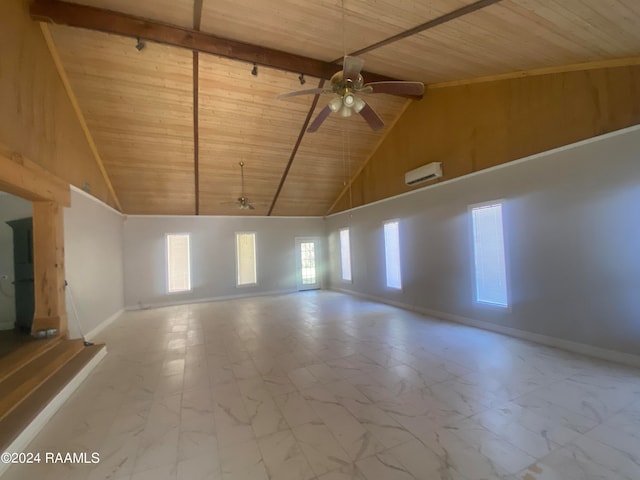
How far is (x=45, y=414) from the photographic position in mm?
2375

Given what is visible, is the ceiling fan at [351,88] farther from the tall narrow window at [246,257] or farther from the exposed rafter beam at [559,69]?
the tall narrow window at [246,257]

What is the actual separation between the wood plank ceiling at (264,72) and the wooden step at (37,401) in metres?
3.98

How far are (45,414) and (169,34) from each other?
4404mm

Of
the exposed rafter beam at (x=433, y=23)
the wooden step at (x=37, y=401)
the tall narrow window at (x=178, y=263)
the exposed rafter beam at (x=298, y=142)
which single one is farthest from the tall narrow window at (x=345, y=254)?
the wooden step at (x=37, y=401)

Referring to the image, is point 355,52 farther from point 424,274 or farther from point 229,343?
point 229,343

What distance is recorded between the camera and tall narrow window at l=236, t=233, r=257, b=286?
8.62 metres

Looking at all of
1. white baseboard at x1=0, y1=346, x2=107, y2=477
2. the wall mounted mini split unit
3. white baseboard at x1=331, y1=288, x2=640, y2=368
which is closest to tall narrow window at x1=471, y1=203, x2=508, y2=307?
white baseboard at x1=331, y1=288, x2=640, y2=368

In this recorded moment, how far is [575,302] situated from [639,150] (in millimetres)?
1828

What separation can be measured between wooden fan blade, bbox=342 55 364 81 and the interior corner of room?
0.02 meters

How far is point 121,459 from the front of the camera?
6.23 ft

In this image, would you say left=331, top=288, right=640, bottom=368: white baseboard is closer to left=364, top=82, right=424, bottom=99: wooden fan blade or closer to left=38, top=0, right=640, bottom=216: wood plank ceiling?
left=38, top=0, right=640, bottom=216: wood plank ceiling

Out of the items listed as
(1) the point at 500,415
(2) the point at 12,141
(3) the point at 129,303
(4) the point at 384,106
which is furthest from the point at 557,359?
(3) the point at 129,303

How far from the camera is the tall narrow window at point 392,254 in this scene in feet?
21.0

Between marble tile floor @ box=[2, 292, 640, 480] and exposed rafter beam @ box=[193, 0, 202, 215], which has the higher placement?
exposed rafter beam @ box=[193, 0, 202, 215]
